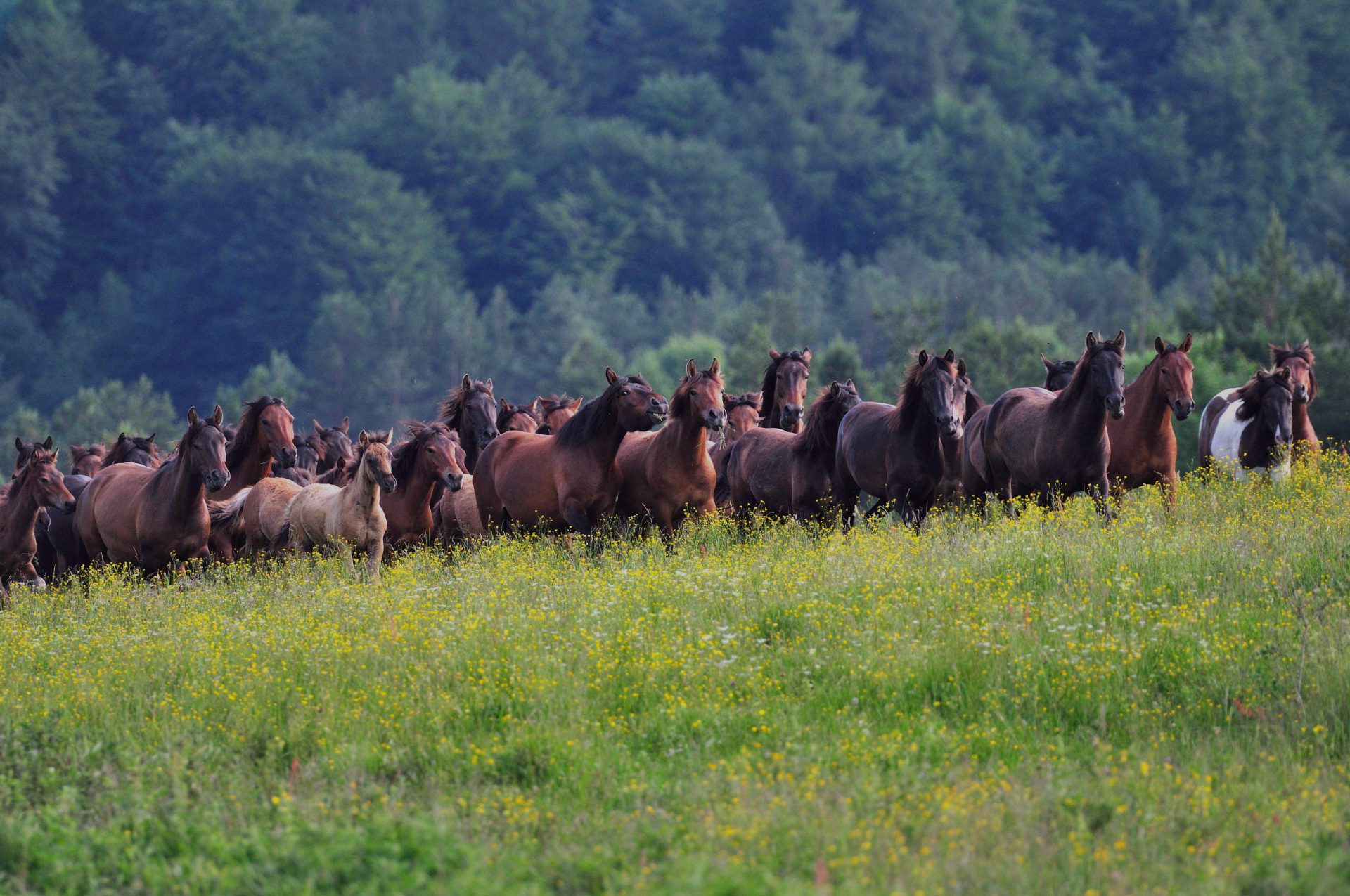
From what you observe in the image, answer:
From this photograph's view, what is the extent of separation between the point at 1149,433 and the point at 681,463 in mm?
4384

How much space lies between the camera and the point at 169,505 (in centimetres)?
1662

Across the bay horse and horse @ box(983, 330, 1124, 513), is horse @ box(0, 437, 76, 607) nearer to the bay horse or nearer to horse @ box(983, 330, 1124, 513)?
the bay horse

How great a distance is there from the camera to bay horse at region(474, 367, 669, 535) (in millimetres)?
15938

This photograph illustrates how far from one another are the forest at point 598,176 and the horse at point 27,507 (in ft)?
144

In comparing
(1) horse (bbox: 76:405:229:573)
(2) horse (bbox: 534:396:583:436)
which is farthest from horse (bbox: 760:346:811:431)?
(1) horse (bbox: 76:405:229:573)

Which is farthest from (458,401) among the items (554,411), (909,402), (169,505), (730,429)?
(909,402)

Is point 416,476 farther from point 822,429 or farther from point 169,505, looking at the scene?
point 822,429

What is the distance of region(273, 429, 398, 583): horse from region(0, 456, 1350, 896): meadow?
1.74 meters

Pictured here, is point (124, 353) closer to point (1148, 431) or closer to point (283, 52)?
point (283, 52)

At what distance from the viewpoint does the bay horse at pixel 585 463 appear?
15938 millimetres

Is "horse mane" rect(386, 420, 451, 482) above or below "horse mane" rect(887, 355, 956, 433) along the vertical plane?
below

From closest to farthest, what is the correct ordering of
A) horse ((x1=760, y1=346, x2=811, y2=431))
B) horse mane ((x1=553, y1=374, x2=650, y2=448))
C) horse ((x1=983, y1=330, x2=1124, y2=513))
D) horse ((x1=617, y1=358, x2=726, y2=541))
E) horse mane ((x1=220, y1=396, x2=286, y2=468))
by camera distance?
horse ((x1=983, y1=330, x2=1124, y2=513)), horse ((x1=617, y1=358, x2=726, y2=541)), horse mane ((x1=553, y1=374, x2=650, y2=448)), horse ((x1=760, y1=346, x2=811, y2=431)), horse mane ((x1=220, y1=396, x2=286, y2=468))

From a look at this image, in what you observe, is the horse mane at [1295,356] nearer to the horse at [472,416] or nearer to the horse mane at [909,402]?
the horse mane at [909,402]

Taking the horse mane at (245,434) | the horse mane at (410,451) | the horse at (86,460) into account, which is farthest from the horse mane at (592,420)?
the horse at (86,460)
